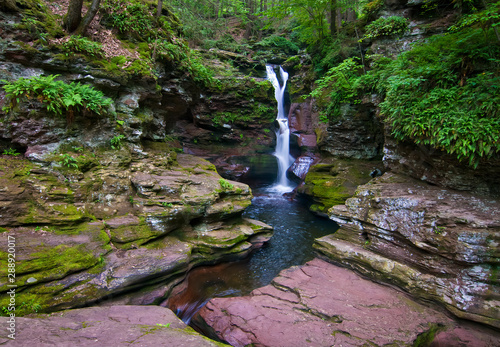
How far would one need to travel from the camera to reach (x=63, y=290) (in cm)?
484

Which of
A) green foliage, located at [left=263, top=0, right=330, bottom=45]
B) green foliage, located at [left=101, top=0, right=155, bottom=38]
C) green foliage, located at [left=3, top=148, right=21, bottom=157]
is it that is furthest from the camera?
green foliage, located at [left=263, top=0, right=330, bottom=45]

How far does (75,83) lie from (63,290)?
233 inches

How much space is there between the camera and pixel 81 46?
711 centimetres

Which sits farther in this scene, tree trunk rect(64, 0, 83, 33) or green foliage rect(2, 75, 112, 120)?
tree trunk rect(64, 0, 83, 33)

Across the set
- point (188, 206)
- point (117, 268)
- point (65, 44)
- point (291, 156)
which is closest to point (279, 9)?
point (291, 156)

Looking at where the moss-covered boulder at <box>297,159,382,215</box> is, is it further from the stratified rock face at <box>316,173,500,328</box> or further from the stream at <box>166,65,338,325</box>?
the stratified rock face at <box>316,173,500,328</box>

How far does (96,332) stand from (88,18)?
29.3 ft

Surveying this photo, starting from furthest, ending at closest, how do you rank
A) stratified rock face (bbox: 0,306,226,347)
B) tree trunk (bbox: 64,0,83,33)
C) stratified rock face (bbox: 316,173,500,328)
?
tree trunk (bbox: 64,0,83,33)
stratified rock face (bbox: 316,173,500,328)
stratified rock face (bbox: 0,306,226,347)

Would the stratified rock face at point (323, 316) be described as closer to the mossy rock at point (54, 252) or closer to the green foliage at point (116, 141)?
the mossy rock at point (54, 252)

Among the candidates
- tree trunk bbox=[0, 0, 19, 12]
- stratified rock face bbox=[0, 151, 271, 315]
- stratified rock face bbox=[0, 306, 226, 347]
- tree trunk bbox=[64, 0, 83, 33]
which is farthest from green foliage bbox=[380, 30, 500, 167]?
tree trunk bbox=[0, 0, 19, 12]

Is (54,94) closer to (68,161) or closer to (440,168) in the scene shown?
(68,161)

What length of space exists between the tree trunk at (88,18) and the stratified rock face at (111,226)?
3.99 metres

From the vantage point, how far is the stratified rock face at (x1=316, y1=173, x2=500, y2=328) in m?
5.06

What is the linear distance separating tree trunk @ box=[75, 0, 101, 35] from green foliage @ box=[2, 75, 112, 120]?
2010 millimetres
